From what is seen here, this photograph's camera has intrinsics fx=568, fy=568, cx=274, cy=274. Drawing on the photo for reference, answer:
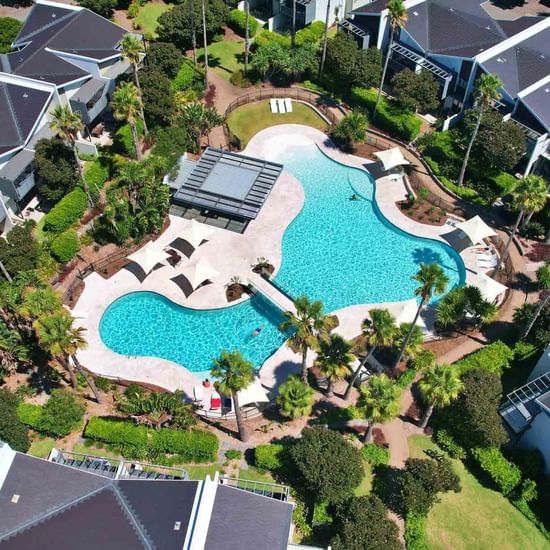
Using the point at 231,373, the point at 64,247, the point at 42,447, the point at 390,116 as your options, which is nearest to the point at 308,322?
the point at 231,373

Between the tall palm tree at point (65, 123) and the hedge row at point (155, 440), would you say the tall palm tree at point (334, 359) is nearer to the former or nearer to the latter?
the hedge row at point (155, 440)

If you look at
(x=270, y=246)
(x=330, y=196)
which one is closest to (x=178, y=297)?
(x=270, y=246)

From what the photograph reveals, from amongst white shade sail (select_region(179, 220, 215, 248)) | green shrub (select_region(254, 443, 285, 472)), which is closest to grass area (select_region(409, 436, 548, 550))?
green shrub (select_region(254, 443, 285, 472))

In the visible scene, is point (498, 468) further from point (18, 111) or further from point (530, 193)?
point (18, 111)

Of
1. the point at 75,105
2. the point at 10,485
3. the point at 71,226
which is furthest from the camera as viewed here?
the point at 75,105

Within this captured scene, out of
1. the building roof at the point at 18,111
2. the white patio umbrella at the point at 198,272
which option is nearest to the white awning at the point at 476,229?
the white patio umbrella at the point at 198,272

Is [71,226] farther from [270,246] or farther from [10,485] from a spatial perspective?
[10,485]
